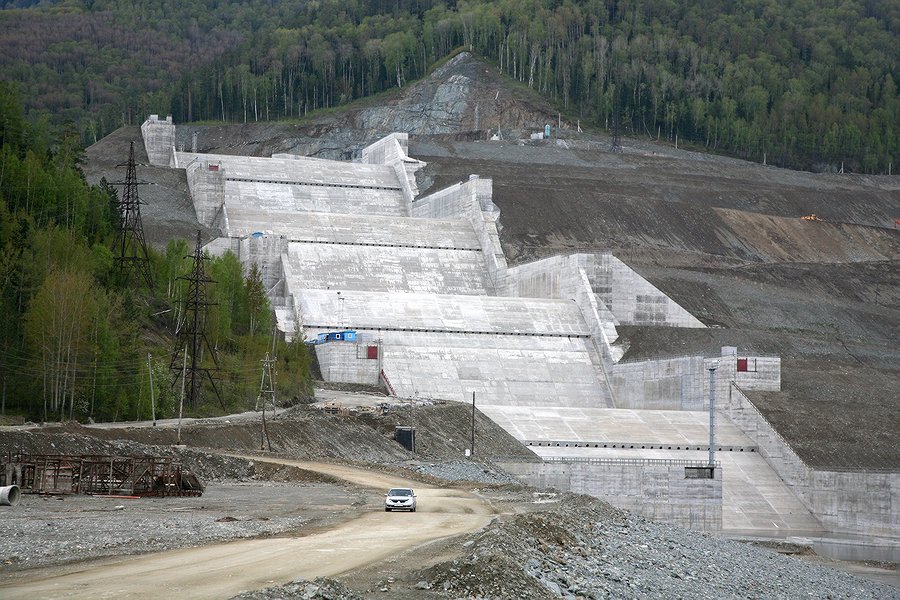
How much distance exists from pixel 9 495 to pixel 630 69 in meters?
134

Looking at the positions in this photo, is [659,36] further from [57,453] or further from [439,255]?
[57,453]

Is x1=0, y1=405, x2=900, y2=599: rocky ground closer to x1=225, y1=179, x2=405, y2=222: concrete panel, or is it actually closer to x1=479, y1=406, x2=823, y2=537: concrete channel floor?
x1=479, y1=406, x2=823, y2=537: concrete channel floor

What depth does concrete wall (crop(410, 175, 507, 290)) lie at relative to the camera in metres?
89.4

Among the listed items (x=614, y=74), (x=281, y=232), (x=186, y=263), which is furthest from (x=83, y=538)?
(x=614, y=74)

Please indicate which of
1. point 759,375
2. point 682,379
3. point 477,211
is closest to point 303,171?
point 477,211

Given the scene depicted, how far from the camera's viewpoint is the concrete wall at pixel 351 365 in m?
70.8

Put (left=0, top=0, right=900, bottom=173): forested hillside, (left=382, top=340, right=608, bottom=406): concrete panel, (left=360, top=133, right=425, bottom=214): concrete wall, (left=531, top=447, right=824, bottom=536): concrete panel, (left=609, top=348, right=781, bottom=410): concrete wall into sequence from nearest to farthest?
(left=531, top=447, right=824, bottom=536): concrete panel
(left=609, top=348, right=781, bottom=410): concrete wall
(left=382, top=340, right=608, bottom=406): concrete panel
(left=360, top=133, right=425, bottom=214): concrete wall
(left=0, top=0, right=900, bottom=173): forested hillside

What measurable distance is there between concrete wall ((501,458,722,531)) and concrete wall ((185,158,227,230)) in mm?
44490

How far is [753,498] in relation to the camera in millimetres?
59969

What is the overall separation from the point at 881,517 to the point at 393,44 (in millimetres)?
116401

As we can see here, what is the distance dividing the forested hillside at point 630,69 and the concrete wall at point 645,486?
93.5 metres

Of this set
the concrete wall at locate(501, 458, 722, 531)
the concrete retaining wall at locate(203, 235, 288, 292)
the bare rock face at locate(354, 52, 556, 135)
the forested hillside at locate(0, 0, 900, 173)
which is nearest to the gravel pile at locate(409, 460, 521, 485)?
the concrete wall at locate(501, 458, 722, 531)

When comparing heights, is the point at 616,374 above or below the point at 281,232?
below

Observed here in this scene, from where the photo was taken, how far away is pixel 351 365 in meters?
70.9
